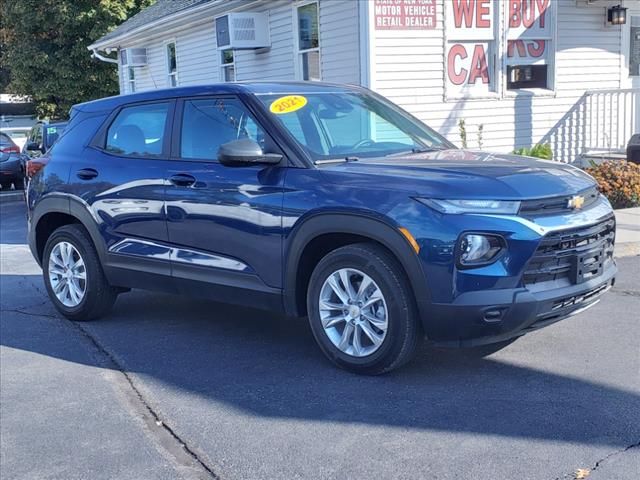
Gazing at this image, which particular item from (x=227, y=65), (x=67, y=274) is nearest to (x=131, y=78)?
(x=227, y=65)

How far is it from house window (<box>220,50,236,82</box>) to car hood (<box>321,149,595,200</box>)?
11.4 m

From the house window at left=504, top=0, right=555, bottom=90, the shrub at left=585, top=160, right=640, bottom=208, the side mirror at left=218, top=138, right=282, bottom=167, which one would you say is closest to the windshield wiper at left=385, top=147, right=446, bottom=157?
the side mirror at left=218, top=138, right=282, bottom=167

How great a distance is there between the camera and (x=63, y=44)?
27047mm

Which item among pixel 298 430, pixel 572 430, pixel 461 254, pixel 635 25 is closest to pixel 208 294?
pixel 298 430

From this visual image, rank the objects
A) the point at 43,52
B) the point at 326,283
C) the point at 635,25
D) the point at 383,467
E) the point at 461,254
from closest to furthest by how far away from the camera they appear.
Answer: the point at 383,467 < the point at 461,254 < the point at 326,283 < the point at 635,25 < the point at 43,52

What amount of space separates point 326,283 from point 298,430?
1.03 metres

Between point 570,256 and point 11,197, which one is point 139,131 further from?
point 11,197

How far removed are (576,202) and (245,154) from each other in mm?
2023

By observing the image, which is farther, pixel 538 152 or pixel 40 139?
pixel 40 139

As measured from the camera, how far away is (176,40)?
18422 mm

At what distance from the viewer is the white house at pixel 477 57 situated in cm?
1159

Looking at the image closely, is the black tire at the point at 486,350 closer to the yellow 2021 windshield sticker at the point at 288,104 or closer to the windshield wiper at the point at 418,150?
the windshield wiper at the point at 418,150

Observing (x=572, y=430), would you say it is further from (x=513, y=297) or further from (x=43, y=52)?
(x=43, y=52)

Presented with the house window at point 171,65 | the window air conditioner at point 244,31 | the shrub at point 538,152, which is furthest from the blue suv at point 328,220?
the house window at point 171,65
